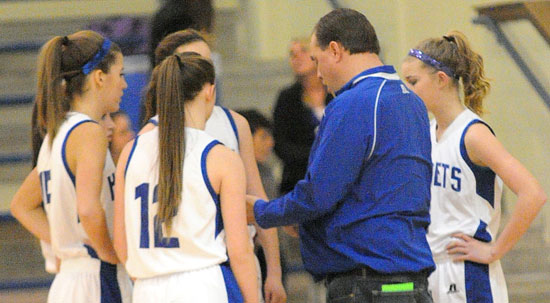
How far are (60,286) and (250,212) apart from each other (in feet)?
2.31

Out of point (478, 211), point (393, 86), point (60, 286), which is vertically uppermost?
point (393, 86)

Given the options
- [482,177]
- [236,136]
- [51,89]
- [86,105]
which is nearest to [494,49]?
[482,177]

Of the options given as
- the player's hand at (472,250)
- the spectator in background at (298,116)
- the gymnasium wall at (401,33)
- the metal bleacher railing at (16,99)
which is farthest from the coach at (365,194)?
the metal bleacher railing at (16,99)

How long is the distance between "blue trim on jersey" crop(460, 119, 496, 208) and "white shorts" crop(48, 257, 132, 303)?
1.28 m

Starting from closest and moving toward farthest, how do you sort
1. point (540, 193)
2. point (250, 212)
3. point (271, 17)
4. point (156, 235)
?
point (156, 235)
point (250, 212)
point (540, 193)
point (271, 17)

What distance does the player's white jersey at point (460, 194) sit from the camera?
10.1ft

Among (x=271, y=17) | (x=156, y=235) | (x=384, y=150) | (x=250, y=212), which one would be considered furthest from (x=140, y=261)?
(x=271, y=17)

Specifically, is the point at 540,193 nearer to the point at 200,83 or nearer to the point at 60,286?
the point at 200,83

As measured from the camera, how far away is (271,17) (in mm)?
6914

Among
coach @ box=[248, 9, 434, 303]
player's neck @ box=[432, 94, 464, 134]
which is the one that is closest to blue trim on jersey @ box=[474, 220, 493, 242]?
player's neck @ box=[432, 94, 464, 134]

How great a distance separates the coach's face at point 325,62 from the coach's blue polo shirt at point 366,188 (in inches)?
4.1

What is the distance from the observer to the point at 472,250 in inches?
120

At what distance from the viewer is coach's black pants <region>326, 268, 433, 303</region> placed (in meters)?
2.52

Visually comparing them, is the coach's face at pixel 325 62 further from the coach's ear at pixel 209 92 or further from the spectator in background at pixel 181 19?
the spectator in background at pixel 181 19
